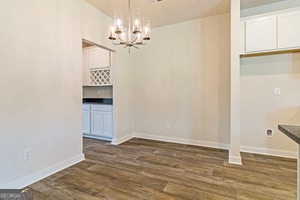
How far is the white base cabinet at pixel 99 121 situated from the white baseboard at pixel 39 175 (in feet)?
4.20

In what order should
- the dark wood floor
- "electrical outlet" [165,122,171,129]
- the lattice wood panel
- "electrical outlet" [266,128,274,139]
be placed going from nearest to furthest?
the dark wood floor
"electrical outlet" [266,128,274,139]
"electrical outlet" [165,122,171,129]
the lattice wood panel

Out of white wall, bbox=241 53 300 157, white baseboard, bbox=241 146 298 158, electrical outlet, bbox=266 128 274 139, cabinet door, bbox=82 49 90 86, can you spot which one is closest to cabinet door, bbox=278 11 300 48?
white wall, bbox=241 53 300 157

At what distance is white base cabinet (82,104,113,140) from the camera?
4.04 metres

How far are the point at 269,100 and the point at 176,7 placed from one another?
2403 millimetres

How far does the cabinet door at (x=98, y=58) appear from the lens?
4418 millimetres

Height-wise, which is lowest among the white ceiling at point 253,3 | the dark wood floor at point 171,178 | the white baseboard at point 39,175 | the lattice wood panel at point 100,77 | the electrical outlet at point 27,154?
the dark wood floor at point 171,178

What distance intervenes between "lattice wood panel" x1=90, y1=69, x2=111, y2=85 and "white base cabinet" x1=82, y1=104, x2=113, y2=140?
2.58 feet

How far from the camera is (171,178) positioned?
2260 millimetres

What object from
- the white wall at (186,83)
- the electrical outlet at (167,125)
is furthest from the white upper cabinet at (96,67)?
the electrical outlet at (167,125)

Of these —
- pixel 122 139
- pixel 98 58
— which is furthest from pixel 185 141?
pixel 98 58

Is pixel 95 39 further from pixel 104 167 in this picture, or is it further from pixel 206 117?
pixel 206 117

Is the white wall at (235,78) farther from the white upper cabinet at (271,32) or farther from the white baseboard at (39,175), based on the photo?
the white baseboard at (39,175)

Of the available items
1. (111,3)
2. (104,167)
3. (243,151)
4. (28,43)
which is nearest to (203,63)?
(243,151)

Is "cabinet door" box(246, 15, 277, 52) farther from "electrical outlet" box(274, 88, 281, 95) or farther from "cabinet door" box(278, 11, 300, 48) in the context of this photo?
"electrical outlet" box(274, 88, 281, 95)
